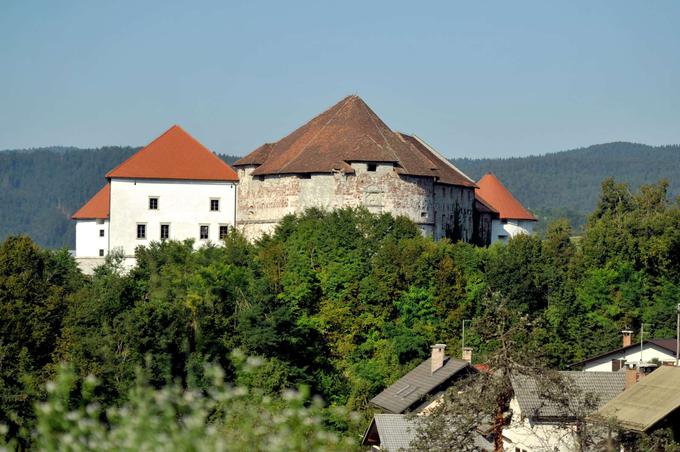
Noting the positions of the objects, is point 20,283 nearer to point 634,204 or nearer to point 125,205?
point 125,205

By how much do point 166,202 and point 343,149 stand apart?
9.27 m

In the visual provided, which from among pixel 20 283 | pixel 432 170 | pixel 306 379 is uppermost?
pixel 432 170

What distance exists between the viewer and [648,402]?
22766 mm

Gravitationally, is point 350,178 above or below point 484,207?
above

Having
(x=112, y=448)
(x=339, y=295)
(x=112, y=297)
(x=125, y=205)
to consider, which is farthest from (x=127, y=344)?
(x=112, y=448)

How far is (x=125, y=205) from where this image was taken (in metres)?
60.0

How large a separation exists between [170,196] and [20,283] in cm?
1258

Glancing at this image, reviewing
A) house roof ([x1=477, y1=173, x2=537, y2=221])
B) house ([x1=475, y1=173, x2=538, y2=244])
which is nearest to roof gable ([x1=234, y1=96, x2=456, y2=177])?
house ([x1=475, y1=173, x2=538, y2=244])

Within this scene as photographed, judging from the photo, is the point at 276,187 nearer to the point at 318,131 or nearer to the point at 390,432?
the point at 318,131

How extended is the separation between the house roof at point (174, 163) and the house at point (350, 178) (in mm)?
1265

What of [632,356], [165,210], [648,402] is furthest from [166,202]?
[648,402]

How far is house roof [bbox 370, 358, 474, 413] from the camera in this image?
3738 cm

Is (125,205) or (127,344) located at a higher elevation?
(125,205)

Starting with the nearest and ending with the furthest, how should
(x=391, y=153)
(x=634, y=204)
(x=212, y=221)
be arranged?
(x=391, y=153)
(x=212, y=221)
(x=634, y=204)
